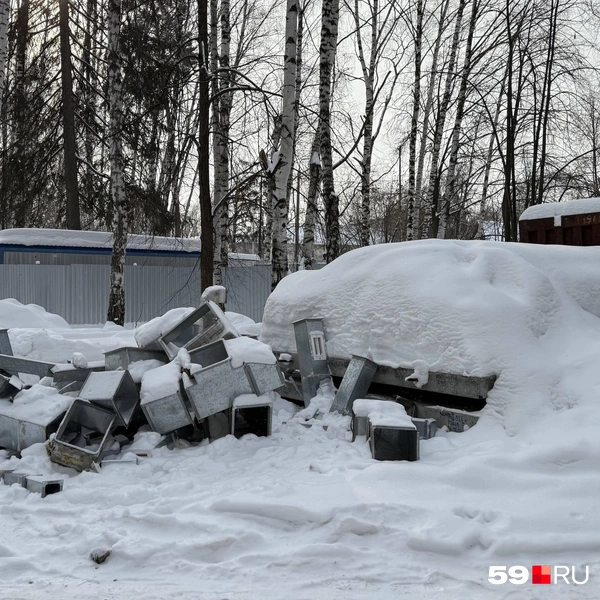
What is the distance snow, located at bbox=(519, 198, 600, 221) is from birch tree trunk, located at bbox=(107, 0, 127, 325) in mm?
8016

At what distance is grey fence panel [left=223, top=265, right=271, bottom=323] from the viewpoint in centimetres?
1753

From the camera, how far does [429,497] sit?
10.8 ft

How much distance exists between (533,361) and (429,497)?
1.42 meters

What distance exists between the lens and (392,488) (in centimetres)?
340

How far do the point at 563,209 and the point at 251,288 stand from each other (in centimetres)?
1144

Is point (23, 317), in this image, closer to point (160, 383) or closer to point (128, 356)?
point (128, 356)

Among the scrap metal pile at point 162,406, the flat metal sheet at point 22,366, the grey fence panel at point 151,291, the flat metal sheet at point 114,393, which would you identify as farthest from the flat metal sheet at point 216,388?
the grey fence panel at point 151,291

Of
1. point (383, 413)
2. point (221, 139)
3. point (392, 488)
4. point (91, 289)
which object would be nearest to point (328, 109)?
point (221, 139)

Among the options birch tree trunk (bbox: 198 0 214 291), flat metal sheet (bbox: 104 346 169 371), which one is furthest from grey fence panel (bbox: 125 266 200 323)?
flat metal sheet (bbox: 104 346 169 371)

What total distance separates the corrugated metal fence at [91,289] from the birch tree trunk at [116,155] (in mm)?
1947

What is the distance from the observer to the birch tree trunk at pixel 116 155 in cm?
1231

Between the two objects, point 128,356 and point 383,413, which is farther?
point 128,356

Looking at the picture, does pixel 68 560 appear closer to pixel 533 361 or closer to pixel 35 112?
pixel 533 361

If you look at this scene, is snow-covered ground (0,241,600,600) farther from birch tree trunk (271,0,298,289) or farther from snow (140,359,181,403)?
birch tree trunk (271,0,298,289)
